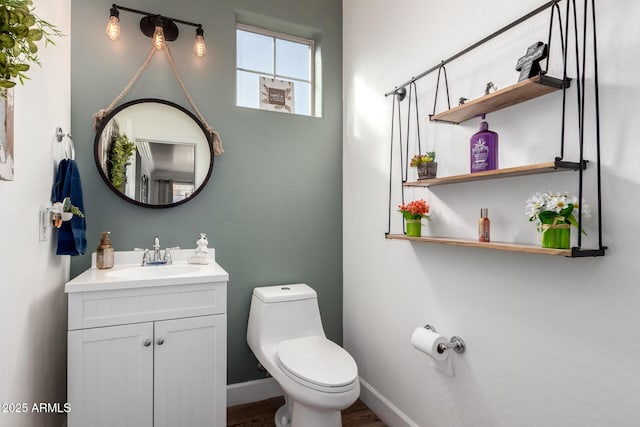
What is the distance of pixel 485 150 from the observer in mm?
1359

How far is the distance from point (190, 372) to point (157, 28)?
184 centimetres

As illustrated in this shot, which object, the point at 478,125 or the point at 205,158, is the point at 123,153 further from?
the point at 478,125

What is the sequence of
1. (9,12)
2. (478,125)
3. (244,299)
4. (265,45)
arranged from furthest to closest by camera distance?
(265,45)
(244,299)
(478,125)
(9,12)

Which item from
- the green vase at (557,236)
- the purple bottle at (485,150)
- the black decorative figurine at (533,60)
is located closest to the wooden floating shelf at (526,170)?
the purple bottle at (485,150)

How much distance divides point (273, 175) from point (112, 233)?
100cm

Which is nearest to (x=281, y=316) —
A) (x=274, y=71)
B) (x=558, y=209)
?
(x=558, y=209)

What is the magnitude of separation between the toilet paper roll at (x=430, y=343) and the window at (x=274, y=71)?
67.2 inches

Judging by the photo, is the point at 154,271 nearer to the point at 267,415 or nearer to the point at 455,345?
the point at 267,415

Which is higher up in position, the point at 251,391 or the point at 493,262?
the point at 493,262

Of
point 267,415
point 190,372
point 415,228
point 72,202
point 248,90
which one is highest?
point 248,90

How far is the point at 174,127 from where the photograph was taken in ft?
6.97

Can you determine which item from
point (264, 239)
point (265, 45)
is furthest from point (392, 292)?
point (265, 45)

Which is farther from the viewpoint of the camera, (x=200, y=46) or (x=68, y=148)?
(x=200, y=46)

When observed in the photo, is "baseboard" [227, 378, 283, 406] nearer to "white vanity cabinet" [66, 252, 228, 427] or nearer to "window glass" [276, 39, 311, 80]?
"white vanity cabinet" [66, 252, 228, 427]
